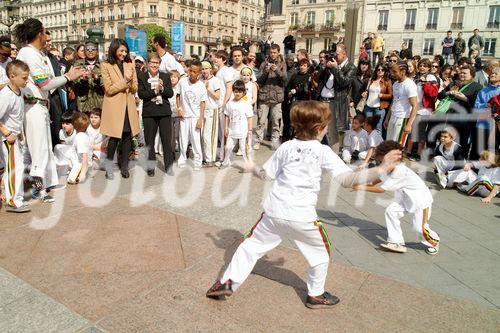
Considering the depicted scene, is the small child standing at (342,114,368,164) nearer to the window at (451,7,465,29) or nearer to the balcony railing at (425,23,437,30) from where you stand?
the window at (451,7,465,29)

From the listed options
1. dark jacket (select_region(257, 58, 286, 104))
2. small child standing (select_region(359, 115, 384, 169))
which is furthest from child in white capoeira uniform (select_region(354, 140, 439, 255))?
dark jacket (select_region(257, 58, 286, 104))

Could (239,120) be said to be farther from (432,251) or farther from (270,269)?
(432,251)

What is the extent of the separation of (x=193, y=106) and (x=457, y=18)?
150 ft

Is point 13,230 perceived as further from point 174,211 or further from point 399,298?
point 399,298

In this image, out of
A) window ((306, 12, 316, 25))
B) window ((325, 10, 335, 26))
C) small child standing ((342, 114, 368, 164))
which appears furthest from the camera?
window ((306, 12, 316, 25))

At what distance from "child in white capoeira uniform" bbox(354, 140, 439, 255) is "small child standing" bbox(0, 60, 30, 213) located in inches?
165

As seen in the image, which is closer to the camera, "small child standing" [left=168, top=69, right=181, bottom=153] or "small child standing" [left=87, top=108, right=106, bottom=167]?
"small child standing" [left=87, top=108, right=106, bottom=167]

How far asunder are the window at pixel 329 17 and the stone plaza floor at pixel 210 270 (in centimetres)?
5671

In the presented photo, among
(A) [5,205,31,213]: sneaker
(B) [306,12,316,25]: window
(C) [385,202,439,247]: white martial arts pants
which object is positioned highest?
(B) [306,12,316,25]: window

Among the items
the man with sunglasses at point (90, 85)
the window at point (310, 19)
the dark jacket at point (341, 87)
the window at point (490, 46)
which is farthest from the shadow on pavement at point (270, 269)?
the window at point (310, 19)

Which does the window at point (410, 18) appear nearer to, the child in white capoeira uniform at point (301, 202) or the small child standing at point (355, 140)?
the small child standing at point (355, 140)

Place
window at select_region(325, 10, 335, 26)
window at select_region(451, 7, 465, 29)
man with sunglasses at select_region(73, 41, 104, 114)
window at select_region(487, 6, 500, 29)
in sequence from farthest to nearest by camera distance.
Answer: window at select_region(325, 10, 335, 26), window at select_region(451, 7, 465, 29), window at select_region(487, 6, 500, 29), man with sunglasses at select_region(73, 41, 104, 114)

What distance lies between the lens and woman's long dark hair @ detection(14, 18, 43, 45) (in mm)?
5047

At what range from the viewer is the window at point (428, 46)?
44750 millimetres
